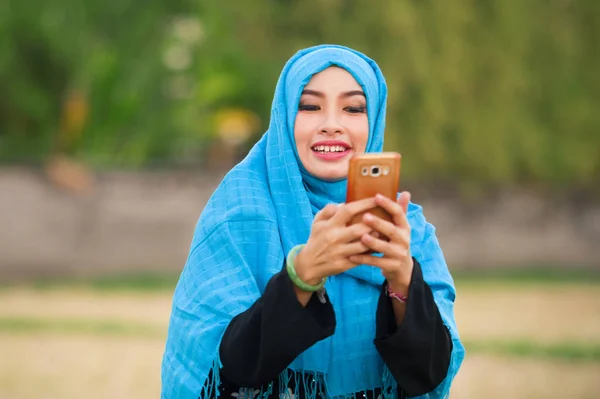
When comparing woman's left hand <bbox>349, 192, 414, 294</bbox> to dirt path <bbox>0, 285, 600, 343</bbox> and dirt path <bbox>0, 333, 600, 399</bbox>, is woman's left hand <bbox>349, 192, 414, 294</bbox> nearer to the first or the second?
dirt path <bbox>0, 333, 600, 399</bbox>

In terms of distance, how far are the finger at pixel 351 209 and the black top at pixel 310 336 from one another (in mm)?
200

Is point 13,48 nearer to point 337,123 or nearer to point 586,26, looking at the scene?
point 586,26

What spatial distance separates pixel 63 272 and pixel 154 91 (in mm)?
3311

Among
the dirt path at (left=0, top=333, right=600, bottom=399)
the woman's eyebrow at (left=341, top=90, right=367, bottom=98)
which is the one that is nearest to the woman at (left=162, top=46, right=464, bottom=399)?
the woman's eyebrow at (left=341, top=90, right=367, bottom=98)

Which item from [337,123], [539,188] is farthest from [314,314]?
[539,188]

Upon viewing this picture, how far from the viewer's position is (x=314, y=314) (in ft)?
7.19

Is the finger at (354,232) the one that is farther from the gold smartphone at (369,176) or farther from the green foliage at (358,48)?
the green foliage at (358,48)

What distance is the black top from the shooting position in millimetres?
2170

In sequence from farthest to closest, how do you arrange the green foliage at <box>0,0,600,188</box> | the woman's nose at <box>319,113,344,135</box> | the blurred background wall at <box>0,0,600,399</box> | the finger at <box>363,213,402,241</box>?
1. the green foliage at <box>0,0,600,188</box>
2. the blurred background wall at <box>0,0,600,399</box>
3. the woman's nose at <box>319,113,344,135</box>
4. the finger at <box>363,213,402,241</box>

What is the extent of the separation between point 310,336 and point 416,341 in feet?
0.76

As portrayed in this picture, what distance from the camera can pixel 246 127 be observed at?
670 inches

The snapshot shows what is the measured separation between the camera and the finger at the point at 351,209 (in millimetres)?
2047

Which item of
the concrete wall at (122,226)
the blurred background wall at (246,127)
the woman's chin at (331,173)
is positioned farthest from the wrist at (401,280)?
the concrete wall at (122,226)

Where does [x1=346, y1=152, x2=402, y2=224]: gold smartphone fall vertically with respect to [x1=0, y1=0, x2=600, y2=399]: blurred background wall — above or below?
below
